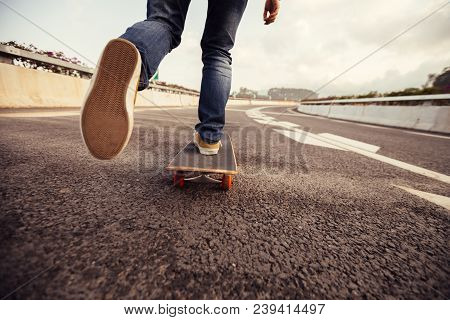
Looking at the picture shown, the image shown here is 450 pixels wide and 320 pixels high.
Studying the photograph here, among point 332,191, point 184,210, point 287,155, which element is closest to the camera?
point 184,210

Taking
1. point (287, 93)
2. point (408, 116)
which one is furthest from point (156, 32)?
point (287, 93)

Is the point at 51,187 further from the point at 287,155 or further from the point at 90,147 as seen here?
the point at 287,155

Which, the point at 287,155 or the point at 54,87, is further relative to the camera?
the point at 54,87

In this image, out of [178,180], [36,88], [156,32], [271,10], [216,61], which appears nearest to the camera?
[156,32]

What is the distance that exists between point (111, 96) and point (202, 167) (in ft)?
1.87

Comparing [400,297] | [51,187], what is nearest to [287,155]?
[400,297]

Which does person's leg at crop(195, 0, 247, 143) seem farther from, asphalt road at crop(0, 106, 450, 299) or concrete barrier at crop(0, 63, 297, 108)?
concrete barrier at crop(0, 63, 297, 108)

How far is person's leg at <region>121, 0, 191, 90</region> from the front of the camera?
1069 millimetres

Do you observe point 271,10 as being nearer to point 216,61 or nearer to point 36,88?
point 216,61

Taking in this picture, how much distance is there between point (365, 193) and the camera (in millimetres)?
1372

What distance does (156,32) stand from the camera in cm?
114

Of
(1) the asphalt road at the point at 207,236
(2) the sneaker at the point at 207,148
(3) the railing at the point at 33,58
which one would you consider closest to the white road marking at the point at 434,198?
(1) the asphalt road at the point at 207,236

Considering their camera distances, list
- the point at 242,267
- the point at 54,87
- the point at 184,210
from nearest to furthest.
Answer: the point at 242,267 < the point at 184,210 < the point at 54,87

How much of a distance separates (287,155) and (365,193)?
1.01 meters
